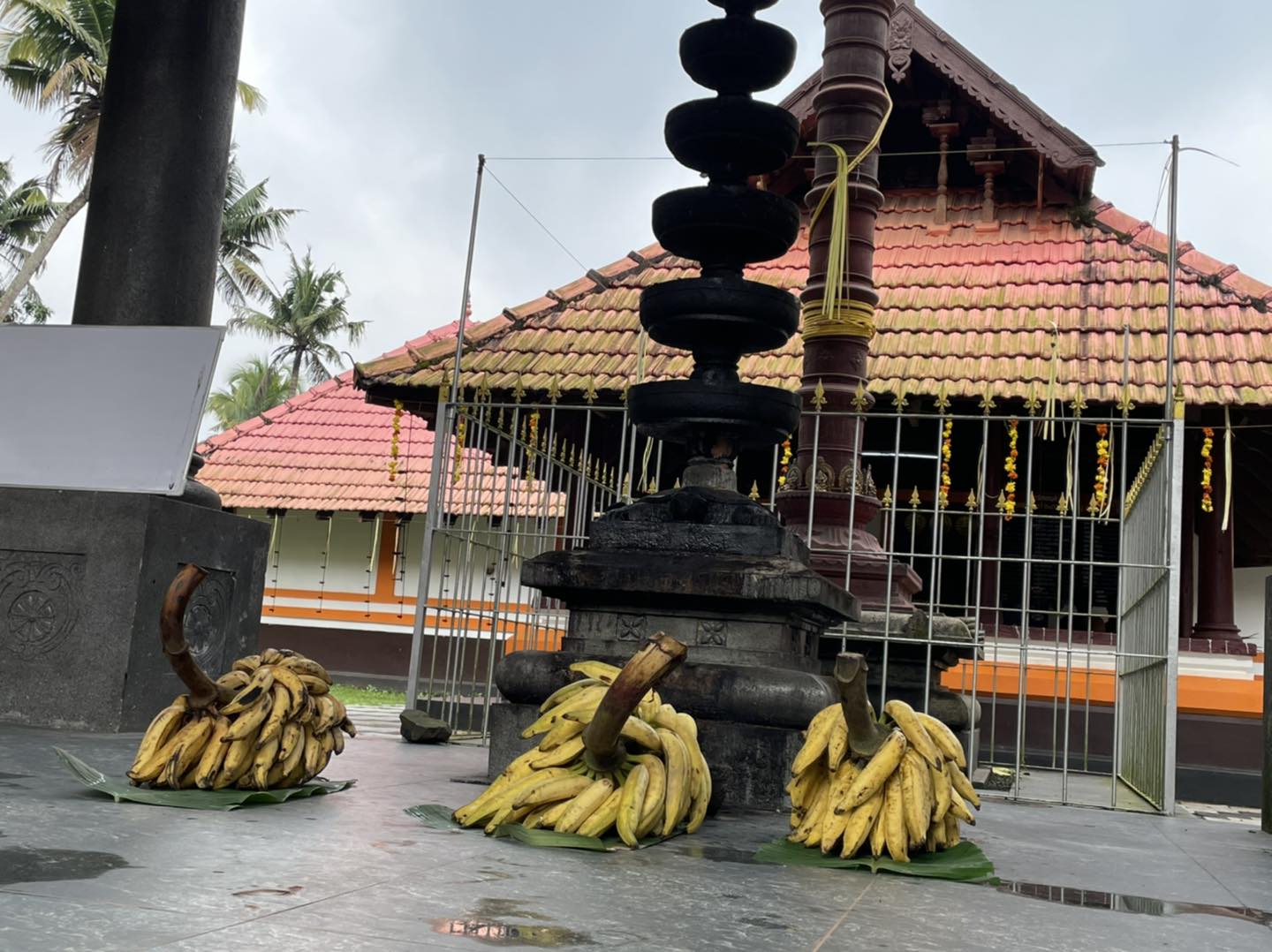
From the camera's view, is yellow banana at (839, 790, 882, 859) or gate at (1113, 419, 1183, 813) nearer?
yellow banana at (839, 790, 882, 859)

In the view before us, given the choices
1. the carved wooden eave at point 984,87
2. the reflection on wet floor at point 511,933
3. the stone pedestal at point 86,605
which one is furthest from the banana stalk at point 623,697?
the carved wooden eave at point 984,87

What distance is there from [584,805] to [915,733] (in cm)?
83

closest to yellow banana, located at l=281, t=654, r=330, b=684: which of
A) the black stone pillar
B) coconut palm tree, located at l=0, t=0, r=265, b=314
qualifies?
the black stone pillar

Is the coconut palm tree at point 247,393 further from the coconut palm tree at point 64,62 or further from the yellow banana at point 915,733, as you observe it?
the yellow banana at point 915,733

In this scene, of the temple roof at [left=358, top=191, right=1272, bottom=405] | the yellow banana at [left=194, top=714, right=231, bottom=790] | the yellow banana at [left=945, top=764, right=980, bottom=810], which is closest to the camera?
the yellow banana at [left=945, top=764, right=980, bottom=810]

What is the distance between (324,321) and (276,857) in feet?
130

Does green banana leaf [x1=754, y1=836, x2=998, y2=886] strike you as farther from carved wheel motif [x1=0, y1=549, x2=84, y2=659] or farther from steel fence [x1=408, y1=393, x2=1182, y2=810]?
carved wheel motif [x1=0, y1=549, x2=84, y2=659]

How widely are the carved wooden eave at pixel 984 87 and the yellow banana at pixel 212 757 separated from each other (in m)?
10.2

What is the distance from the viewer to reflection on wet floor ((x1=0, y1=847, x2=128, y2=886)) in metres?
2.13

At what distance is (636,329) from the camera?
12.4m

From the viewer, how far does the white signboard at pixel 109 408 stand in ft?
9.80

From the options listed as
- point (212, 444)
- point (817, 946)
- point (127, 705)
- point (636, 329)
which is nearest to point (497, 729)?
point (127, 705)

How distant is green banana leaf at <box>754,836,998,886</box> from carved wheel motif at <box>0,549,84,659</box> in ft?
11.7

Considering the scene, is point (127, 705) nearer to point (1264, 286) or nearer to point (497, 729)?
point (497, 729)
